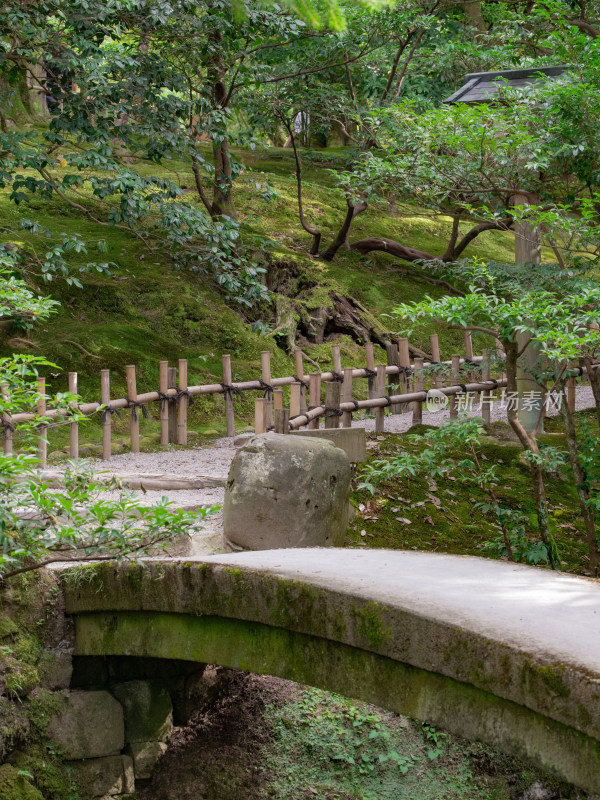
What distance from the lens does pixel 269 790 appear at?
4418 mm

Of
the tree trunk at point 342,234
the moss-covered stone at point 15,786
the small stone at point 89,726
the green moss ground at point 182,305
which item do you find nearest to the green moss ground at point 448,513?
the small stone at point 89,726

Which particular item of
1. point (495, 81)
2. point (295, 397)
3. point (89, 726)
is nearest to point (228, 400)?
point (295, 397)

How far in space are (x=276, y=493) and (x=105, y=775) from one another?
1.73 meters

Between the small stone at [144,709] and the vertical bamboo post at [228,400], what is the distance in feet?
15.7

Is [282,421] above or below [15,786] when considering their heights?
above

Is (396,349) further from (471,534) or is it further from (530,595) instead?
(530,595)

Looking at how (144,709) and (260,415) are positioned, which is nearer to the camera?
(144,709)

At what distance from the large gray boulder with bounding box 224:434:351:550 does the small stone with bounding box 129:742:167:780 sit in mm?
1192

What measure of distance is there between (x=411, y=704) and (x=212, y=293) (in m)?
9.37

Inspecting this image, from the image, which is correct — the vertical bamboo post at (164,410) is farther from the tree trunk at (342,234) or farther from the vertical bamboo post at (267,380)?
the tree trunk at (342,234)

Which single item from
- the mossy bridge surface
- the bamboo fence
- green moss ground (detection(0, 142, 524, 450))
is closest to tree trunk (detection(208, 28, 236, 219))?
green moss ground (detection(0, 142, 524, 450))

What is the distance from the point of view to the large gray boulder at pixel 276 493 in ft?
15.4

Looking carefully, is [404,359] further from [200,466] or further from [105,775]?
[105,775]

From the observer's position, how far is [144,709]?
4.44 metres
